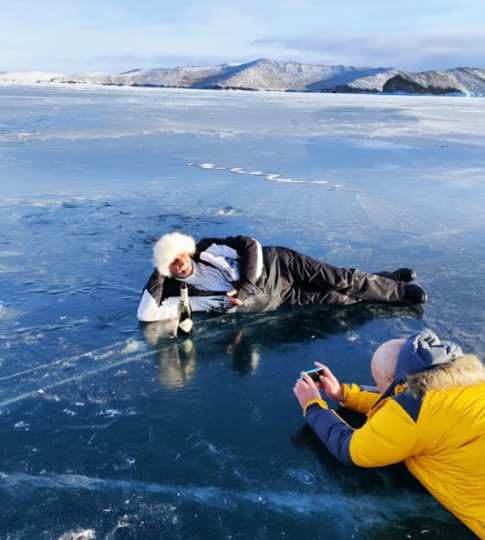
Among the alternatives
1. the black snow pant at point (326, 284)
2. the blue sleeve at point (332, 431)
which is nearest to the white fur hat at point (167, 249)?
the black snow pant at point (326, 284)

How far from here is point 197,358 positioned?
11.8 feet

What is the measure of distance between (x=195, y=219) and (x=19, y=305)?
3024mm

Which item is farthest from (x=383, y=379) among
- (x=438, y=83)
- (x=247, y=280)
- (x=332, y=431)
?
(x=438, y=83)

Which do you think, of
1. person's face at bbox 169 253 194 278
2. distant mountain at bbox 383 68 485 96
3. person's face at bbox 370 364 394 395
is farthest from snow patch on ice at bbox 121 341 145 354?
distant mountain at bbox 383 68 485 96

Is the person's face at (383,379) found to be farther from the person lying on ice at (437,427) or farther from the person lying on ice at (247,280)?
the person lying on ice at (247,280)

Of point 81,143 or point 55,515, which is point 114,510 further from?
point 81,143

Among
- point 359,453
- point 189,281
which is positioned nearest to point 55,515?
point 359,453

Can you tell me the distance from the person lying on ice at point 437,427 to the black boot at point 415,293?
221 centimetres

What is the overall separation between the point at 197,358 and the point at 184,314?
0.56 metres

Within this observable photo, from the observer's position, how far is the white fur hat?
12.3 ft

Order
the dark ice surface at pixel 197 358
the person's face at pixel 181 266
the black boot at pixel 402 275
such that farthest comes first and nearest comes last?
the black boot at pixel 402 275 < the person's face at pixel 181 266 < the dark ice surface at pixel 197 358

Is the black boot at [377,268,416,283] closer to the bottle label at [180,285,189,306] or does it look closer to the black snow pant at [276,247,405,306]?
the black snow pant at [276,247,405,306]

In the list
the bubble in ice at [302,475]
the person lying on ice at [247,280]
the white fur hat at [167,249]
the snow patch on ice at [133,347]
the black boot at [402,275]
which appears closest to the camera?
the bubble in ice at [302,475]

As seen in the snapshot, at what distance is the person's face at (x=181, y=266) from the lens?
3.85 metres
